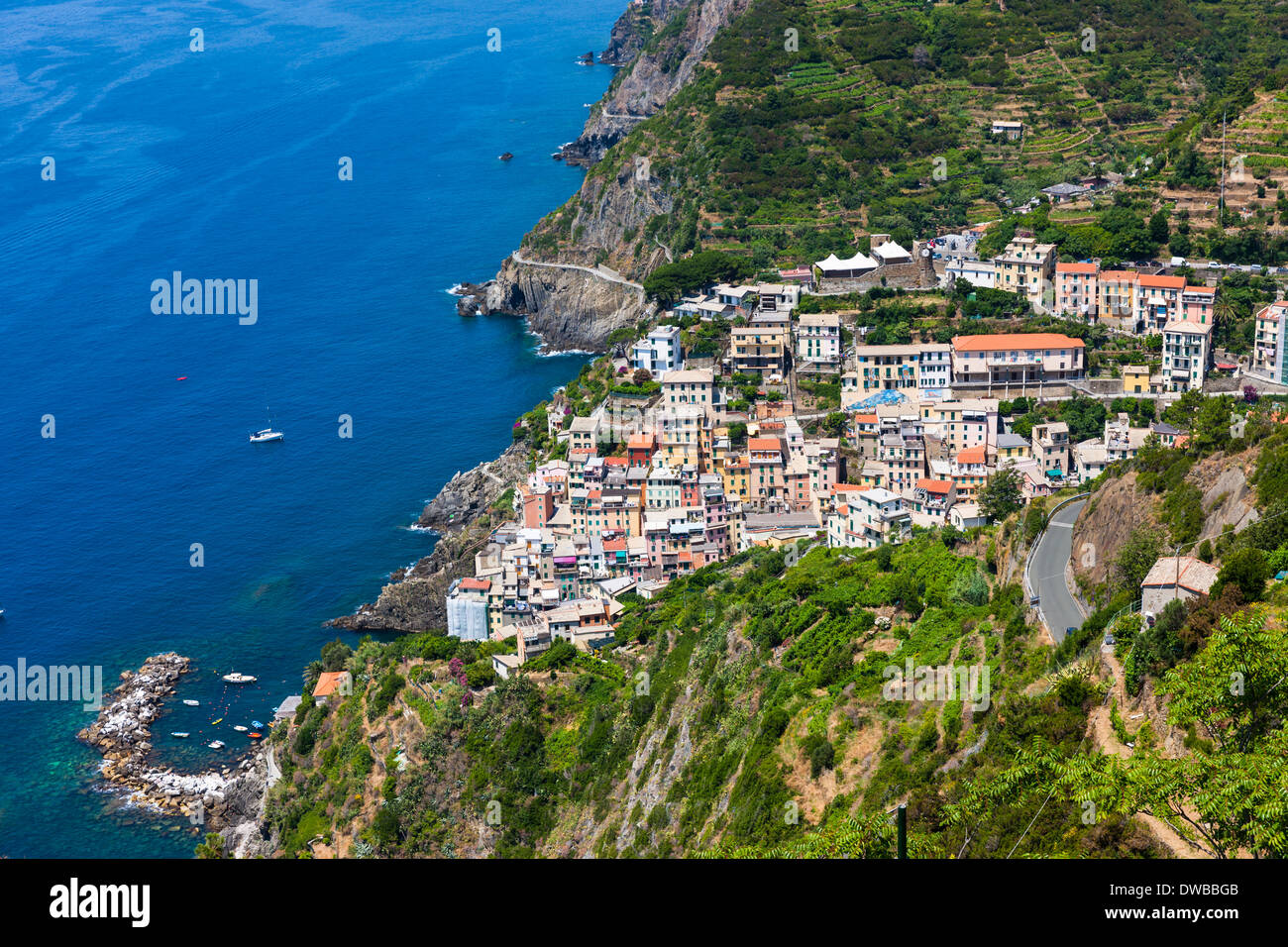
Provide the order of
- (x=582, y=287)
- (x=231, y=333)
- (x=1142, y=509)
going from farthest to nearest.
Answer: (x=231, y=333) → (x=582, y=287) → (x=1142, y=509)

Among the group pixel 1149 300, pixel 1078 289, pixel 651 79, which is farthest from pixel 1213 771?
pixel 651 79

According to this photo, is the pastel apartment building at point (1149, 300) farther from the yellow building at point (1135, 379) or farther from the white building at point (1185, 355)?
the yellow building at point (1135, 379)

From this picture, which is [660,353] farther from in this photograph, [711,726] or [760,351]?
[711,726]

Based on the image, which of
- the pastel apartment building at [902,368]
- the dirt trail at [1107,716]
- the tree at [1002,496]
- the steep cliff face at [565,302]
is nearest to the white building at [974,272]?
the pastel apartment building at [902,368]

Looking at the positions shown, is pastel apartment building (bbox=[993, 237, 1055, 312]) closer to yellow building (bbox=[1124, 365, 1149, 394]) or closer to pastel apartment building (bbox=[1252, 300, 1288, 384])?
yellow building (bbox=[1124, 365, 1149, 394])
